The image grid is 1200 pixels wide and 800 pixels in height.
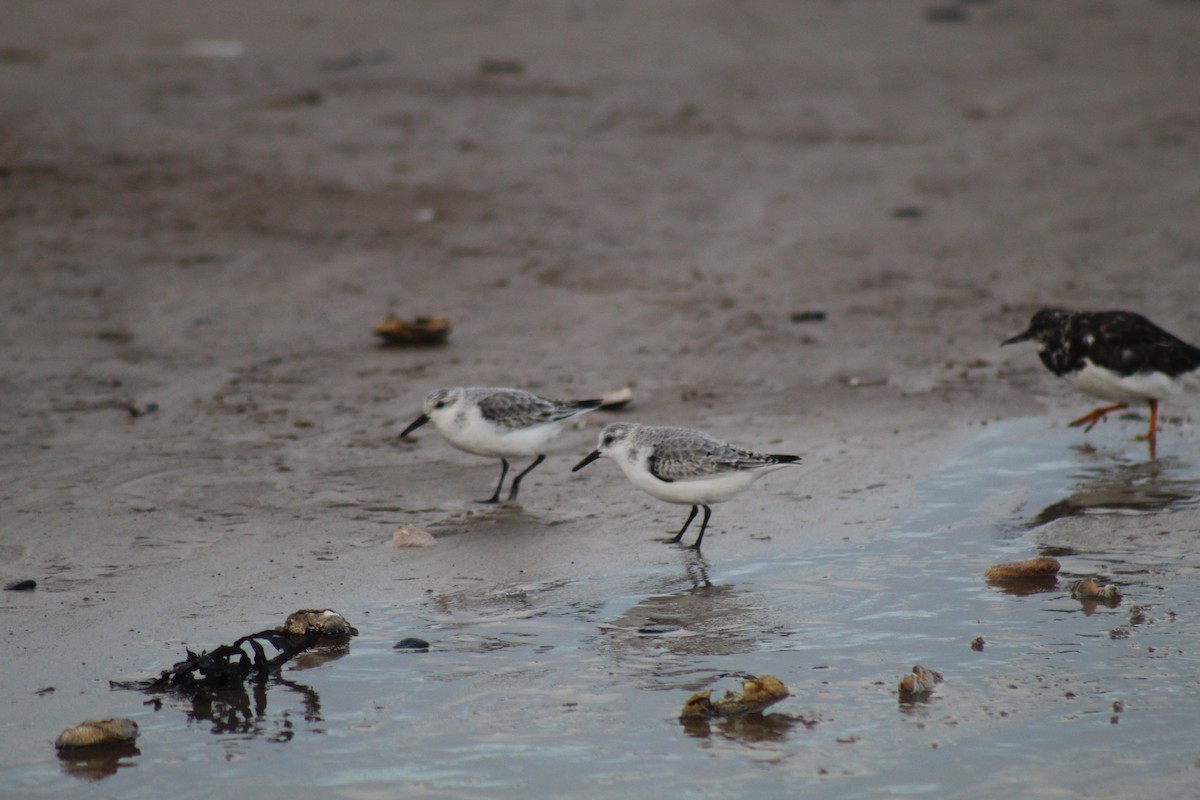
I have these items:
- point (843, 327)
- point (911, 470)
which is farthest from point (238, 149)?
point (911, 470)

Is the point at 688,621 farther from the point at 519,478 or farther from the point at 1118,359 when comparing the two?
the point at 1118,359

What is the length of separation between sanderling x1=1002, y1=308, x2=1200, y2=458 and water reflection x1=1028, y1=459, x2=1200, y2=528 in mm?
332

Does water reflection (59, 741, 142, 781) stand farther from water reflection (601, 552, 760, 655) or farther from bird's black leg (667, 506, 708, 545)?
bird's black leg (667, 506, 708, 545)

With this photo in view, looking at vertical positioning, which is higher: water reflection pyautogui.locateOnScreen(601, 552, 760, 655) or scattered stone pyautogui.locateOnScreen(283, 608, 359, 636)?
scattered stone pyautogui.locateOnScreen(283, 608, 359, 636)

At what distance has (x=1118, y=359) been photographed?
30.2ft

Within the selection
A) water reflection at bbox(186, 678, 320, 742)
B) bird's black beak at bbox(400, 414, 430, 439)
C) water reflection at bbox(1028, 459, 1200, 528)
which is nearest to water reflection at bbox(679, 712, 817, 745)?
water reflection at bbox(186, 678, 320, 742)

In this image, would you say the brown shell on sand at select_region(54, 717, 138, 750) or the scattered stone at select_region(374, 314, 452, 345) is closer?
the brown shell on sand at select_region(54, 717, 138, 750)

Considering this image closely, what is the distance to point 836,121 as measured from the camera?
16828 millimetres

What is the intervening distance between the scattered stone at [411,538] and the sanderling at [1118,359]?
15.2ft

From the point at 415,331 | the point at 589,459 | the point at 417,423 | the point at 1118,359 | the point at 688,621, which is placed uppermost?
the point at 1118,359

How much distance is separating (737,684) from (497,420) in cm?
317

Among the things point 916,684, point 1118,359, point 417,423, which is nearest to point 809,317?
point 1118,359

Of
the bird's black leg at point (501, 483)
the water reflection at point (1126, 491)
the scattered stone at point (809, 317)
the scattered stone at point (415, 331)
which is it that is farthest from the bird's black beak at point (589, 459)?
the scattered stone at point (809, 317)

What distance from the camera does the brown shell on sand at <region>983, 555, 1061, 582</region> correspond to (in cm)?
732
